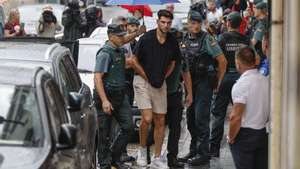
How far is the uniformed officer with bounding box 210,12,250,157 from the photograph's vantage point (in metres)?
10.4

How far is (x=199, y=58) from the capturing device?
1023 cm

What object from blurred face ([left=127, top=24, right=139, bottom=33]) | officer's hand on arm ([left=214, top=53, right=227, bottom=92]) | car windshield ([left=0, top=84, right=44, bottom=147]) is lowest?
car windshield ([left=0, top=84, right=44, bottom=147])

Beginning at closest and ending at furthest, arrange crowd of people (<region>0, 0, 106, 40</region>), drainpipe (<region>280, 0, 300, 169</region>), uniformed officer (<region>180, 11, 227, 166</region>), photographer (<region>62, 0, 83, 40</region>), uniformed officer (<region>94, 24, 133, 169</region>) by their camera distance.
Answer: drainpipe (<region>280, 0, 300, 169</region>) < uniformed officer (<region>94, 24, 133, 169</region>) < uniformed officer (<region>180, 11, 227, 166</region>) < crowd of people (<region>0, 0, 106, 40</region>) < photographer (<region>62, 0, 83, 40</region>)

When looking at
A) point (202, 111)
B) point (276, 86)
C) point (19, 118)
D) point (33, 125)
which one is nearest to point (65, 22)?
point (202, 111)

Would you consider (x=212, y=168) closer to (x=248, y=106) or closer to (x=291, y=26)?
(x=248, y=106)

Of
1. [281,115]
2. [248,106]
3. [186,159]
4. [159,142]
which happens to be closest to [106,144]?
[159,142]

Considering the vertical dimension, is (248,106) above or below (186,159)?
above

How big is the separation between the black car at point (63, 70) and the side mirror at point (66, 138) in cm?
98

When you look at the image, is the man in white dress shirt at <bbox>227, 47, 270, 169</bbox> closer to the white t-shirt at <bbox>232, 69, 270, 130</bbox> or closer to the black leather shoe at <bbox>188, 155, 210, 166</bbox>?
the white t-shirt at <bbox>232, 69, 270, 130</bbox>

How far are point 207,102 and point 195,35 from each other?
886 millimetres

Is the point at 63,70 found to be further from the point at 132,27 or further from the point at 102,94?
the point at 132,27

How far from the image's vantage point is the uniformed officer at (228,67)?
1043 centimetres

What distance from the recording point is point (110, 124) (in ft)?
32.1

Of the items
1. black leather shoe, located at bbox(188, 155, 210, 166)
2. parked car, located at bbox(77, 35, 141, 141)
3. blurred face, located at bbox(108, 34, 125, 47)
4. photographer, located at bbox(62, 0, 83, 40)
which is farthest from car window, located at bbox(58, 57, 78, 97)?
photographer, located at bbox(62, 0, 83, 40)
